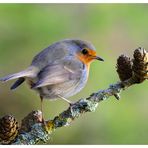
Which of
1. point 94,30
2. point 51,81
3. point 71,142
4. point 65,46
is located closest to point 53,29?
point 94,30

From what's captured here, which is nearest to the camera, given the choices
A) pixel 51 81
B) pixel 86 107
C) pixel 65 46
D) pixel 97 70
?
pixel 86 107

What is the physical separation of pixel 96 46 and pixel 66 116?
1991 mm

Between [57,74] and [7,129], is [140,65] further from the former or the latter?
[57,74]

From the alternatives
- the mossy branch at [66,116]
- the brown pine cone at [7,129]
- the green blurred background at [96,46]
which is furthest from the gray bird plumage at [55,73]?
the green blurred background at [96,46]

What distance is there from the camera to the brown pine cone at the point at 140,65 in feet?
4.27

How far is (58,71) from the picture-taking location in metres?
1.92

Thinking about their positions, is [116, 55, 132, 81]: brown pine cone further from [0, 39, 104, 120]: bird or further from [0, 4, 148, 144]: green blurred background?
[0, 4, 148, 144]: green blurred background

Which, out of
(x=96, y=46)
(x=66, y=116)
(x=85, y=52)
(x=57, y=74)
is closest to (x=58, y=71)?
(x=57, y=74)

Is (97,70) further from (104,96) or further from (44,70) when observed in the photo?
(104,96)

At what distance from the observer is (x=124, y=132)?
2938 mm

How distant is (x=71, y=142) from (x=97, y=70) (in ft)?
1.71

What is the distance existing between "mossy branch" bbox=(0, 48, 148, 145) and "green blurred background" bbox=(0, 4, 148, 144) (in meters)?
1.36

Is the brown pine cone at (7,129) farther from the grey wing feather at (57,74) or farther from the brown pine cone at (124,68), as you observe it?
the grey wing feather at (57,74)

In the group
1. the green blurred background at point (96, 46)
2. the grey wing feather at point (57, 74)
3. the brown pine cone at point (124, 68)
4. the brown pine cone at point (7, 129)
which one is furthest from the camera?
the green blurred background at point (96, 46)
